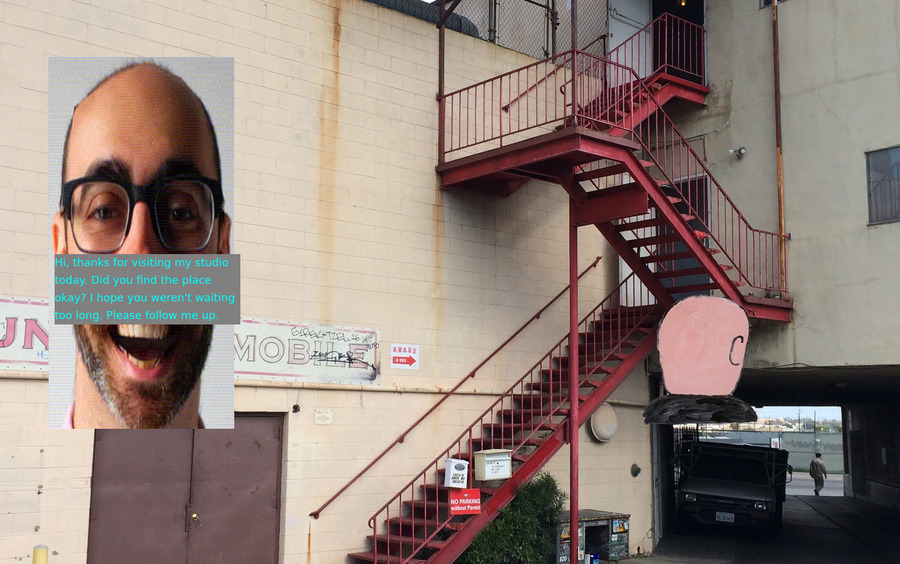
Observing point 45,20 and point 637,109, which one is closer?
point 45,20

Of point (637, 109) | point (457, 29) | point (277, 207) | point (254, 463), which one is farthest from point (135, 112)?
point (637, 109)

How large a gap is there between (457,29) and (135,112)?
4857mm

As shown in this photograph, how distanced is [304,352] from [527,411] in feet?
10.2

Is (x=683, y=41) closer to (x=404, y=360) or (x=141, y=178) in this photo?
(x=404, y=360)

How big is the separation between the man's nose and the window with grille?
900cm

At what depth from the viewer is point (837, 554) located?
13.7 m

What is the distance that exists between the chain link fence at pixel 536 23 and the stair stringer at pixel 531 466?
15.1ft

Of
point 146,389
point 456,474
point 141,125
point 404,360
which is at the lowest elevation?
point 456,474

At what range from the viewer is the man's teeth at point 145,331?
8922 mm

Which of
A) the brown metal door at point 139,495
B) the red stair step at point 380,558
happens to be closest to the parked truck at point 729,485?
the red stair step at point 380,558

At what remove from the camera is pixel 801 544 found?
48.4ft

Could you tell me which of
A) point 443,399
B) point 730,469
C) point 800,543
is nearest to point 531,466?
point 443,399

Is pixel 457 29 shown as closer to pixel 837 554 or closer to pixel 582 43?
pixel 582 43

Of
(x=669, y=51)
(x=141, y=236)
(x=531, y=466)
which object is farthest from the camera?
(x=669, y=51)
